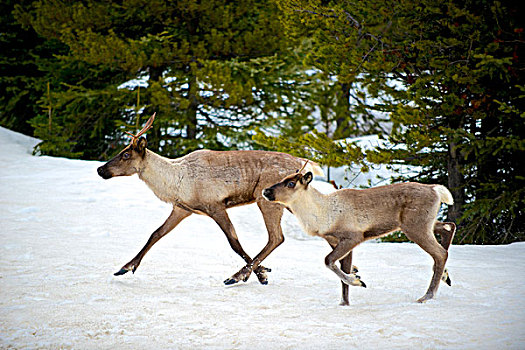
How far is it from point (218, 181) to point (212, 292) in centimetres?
112

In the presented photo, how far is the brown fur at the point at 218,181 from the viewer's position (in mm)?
5785

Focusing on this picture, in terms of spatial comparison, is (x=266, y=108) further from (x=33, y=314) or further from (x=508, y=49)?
(x=33, y=314)

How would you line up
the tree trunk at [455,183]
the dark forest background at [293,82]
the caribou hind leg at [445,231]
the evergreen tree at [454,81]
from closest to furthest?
1. the caribou hind leg at [445,231]
2. the evergreen tree at [454,81]
3. the dark forest background at [293,82]
4. the tree trunk at [455,183]

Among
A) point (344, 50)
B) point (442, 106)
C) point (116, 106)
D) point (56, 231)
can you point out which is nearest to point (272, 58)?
point (116, 106)

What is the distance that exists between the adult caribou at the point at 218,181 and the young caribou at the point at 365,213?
0.87 metres

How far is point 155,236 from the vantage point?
596 centimetres

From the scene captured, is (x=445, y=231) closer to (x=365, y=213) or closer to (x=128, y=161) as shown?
(x=365, y=213)

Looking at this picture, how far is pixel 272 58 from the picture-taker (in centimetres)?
1509

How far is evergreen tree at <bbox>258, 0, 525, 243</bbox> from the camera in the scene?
27.3 feet

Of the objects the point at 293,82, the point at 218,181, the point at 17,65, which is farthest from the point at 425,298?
the point at 17,65

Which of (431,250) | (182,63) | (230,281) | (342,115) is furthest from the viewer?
(182,63)

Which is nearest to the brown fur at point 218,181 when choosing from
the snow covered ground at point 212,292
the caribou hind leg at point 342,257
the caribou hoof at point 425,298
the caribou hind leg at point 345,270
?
the snow covered ground at point 212,292

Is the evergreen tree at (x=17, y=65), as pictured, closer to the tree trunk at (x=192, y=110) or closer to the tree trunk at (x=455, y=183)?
the tree trunk at (x=192, y=110)

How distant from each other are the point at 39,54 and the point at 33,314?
1521cm
